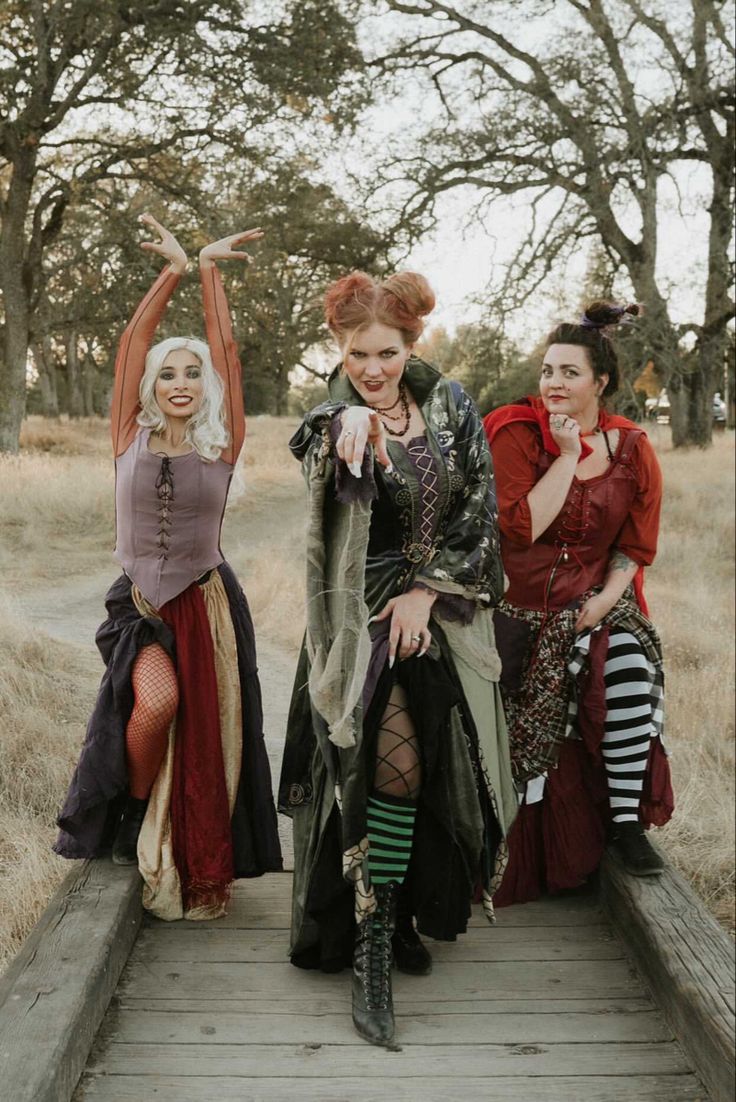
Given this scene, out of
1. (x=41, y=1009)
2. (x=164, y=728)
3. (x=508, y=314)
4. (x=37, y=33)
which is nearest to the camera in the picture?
(x=41, y=1009)

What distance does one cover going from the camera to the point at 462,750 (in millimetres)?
2416

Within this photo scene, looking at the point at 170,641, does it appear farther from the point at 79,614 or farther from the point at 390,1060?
the point at 79,614

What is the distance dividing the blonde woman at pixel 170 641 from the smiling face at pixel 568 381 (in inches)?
35.4

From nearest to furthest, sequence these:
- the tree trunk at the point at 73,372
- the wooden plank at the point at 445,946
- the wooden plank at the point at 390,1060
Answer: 1. the wooden plank at the point at 390,1060
2. the wooden plank at the point at 445,946
3. the tree trunk at the point at 73,372

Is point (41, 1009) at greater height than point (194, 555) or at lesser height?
lesser

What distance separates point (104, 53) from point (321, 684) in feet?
19.3

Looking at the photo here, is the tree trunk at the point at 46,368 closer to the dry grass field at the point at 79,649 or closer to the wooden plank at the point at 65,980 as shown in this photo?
the dry grass field at the point at 79,649

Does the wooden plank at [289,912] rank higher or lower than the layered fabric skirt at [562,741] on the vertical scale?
lower

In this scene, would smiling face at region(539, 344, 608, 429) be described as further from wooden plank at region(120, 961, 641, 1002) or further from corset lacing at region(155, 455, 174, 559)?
wooden plank at region(120, 961, 641, 1002)

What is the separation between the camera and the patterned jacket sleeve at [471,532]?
244cm

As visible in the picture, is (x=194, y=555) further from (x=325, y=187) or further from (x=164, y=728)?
(x=325, y=187)

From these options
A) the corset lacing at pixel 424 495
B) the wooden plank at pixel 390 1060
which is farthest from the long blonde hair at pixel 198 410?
the wooden plank at pixel 390 1060

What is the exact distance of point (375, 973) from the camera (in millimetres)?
2355

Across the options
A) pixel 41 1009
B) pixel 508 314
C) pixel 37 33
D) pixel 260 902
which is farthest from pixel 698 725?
pixel 508 314
